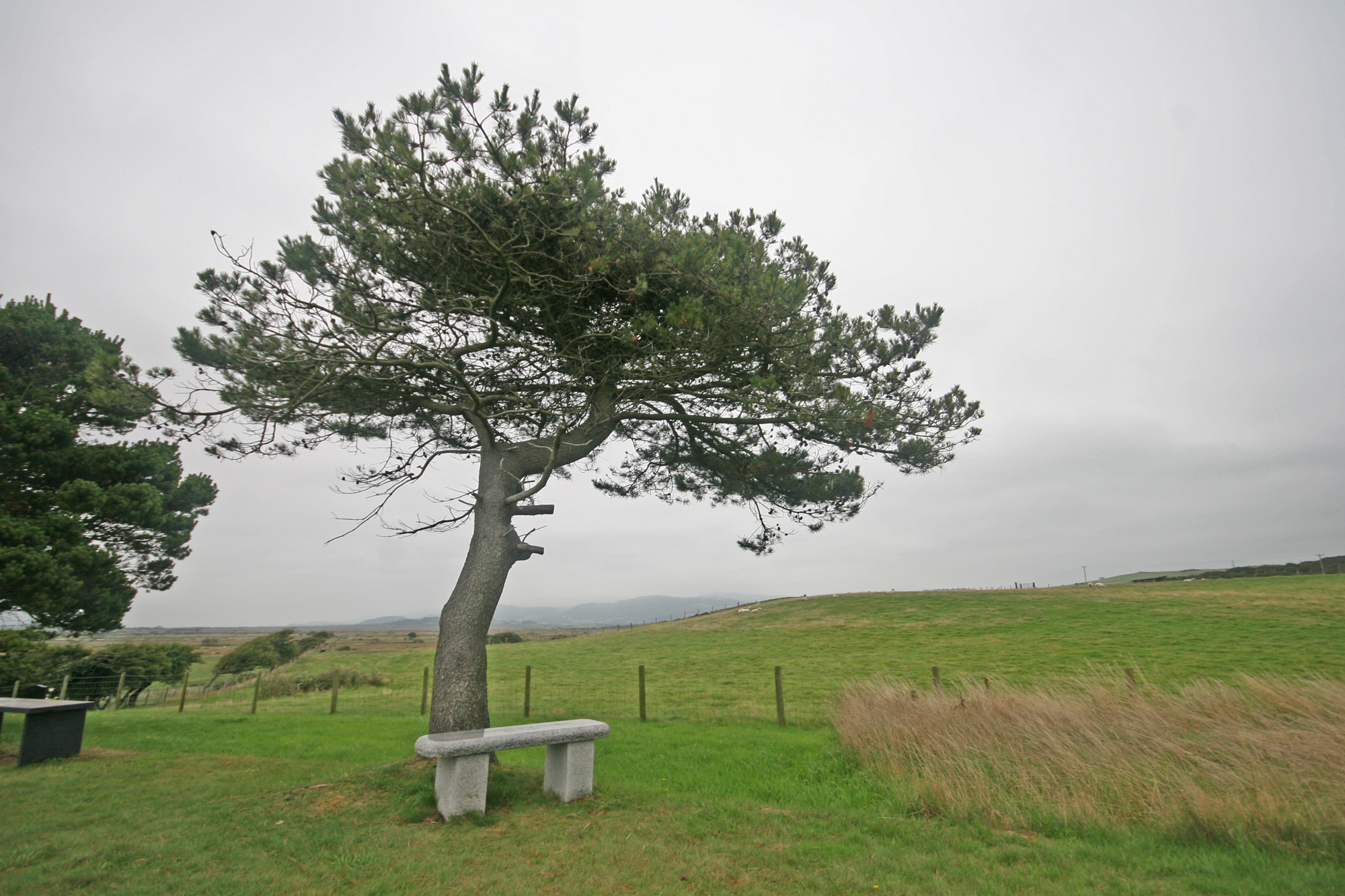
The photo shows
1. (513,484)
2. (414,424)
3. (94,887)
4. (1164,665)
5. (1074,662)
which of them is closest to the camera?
(94,887)

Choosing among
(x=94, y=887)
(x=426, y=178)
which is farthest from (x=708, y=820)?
(x=426, y=178)

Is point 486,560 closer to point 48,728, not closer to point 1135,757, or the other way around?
point 48,728

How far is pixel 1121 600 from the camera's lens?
38531 millimetres

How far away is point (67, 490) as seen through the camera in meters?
12.2

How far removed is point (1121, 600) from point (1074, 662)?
21114 millimetres

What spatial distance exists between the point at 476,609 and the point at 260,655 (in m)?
33.2

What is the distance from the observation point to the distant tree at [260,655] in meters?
31.3

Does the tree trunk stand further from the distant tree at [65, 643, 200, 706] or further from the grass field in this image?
the distant tree at [65, 643, 200, 706]

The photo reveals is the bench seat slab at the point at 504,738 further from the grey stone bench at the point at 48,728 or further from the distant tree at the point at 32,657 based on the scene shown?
the distant tree at the point at 32,657

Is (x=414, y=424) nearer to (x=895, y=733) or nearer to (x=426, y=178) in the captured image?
(x=426, y=178)

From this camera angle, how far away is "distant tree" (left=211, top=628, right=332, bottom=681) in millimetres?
31312

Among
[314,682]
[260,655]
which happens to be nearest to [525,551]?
[314,682]

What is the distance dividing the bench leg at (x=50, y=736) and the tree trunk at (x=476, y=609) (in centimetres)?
623

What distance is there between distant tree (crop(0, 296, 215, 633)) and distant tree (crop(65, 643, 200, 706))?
9168mm
